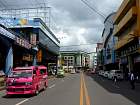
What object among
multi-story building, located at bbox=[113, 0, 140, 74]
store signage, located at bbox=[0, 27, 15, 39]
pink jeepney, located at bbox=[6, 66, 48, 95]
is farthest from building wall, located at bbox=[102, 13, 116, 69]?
pink jeepney, located at bbox=[6, 66, 48, 95]

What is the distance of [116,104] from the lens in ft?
55.9

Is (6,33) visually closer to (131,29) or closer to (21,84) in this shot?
(21,84)

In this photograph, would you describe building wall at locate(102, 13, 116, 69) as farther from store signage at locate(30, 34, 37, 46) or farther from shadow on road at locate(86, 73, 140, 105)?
shadow on road at locate(86, 73, 140, 105)

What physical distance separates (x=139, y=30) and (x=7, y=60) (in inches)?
754

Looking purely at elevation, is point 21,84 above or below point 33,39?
below

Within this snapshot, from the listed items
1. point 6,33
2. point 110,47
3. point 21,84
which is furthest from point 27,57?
point 110,47

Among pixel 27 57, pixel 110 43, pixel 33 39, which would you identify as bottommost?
pixel 27 57

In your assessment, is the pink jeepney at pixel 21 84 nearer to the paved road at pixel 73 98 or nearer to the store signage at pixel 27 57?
the paved road at pixel 73 98

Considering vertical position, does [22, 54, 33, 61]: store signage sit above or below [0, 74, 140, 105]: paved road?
above

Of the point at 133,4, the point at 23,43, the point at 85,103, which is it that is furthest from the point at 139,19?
the point at 85,103

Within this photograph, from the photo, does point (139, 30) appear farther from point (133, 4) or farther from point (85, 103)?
point (85, 103)

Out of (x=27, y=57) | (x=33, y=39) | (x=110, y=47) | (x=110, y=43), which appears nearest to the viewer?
(x=27, y=57)

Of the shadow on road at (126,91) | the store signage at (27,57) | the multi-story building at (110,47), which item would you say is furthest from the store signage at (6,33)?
the multi-story building at (110,47)

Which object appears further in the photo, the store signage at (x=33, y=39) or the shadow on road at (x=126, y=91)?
the store signage at (x=33, y=39)
